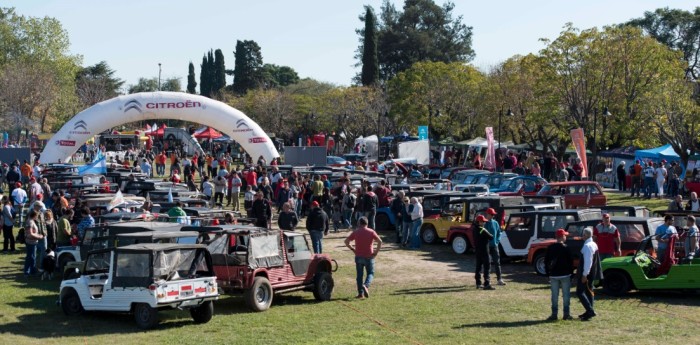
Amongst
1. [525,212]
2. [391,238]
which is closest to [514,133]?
[391,238]

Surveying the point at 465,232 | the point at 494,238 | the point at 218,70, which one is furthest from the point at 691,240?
the point at 218,70

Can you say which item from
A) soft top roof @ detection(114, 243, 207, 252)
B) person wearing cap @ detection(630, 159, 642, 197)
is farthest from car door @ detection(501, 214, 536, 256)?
person wearing cap @ detection(630, 159, 642, 197)

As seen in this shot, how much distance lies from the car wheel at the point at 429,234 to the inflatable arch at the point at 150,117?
80.4 feet

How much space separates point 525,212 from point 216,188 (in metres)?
17.2

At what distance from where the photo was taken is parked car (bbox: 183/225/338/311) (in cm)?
1633

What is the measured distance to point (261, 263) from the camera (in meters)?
16.7

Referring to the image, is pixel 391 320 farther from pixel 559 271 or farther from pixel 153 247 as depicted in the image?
pixel 153 247

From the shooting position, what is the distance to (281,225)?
23281 millimetres

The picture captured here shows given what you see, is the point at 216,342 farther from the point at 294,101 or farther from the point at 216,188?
the point at 294,101

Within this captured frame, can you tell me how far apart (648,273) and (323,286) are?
19.8 feet

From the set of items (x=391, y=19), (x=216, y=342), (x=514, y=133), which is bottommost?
(x=216, y=342)

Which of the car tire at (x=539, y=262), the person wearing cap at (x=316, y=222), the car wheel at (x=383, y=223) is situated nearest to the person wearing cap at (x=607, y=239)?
the car tire at (x=539, y=262)

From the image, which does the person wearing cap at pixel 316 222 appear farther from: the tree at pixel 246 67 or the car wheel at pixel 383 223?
the tree at pixel 246 67

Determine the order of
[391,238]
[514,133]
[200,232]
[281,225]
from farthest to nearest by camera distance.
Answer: [514,133]
[391,238]
[281,225]
[200,232]
